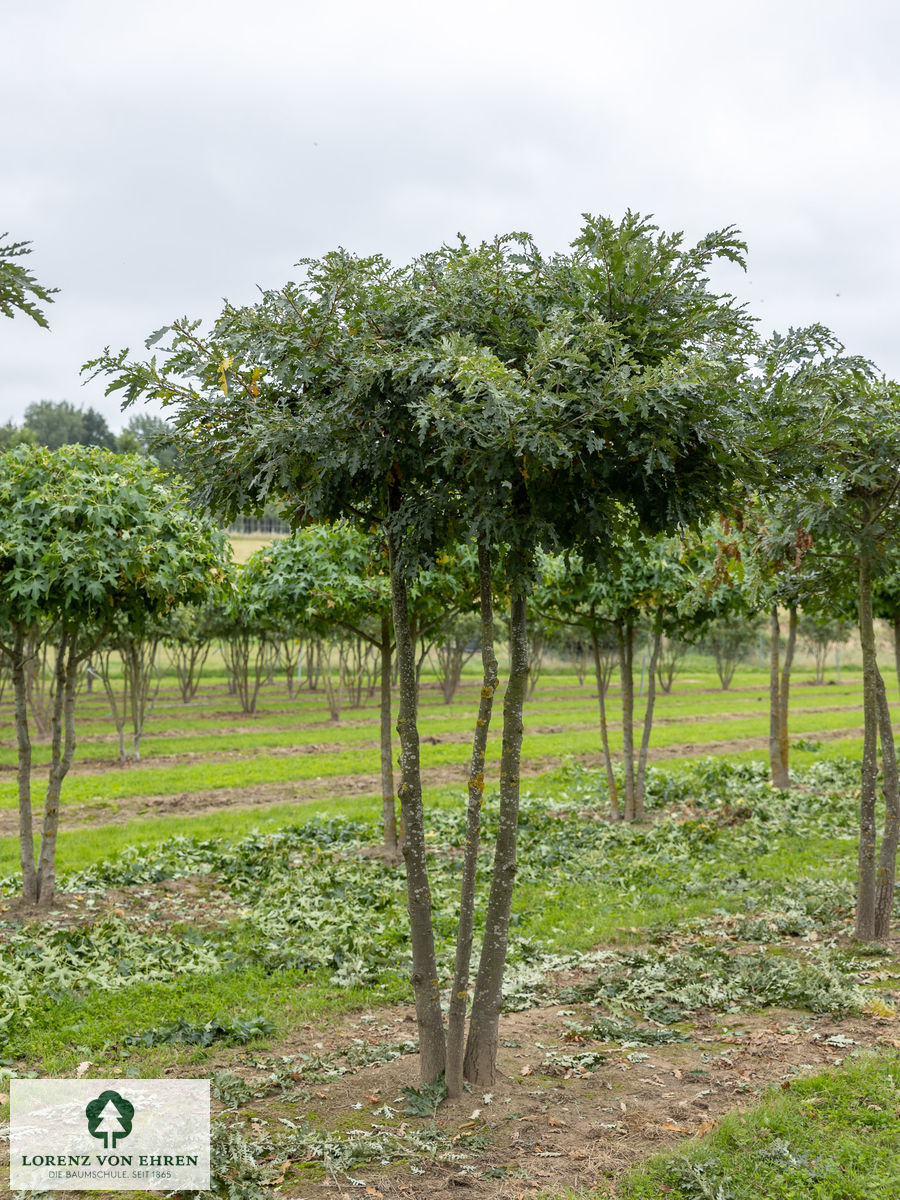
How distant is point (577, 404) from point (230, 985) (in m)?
4.99

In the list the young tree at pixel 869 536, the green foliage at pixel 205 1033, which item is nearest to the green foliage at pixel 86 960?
the green foliage at pixel 205 1033

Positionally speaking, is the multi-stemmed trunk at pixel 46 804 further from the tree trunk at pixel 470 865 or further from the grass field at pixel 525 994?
the tree trunk at pixel 470 865

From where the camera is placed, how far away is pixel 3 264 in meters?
3.06

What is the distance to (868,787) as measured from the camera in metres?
7.55

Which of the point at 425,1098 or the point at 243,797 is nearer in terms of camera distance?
the point at 425,1098

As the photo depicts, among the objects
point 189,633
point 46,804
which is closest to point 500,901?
point 46,804

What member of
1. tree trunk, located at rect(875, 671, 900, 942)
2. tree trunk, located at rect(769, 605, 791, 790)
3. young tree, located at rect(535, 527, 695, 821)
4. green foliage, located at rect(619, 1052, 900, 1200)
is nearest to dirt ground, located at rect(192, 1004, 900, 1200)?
green foliage, located at rect(619, 1052, 900, 1200)

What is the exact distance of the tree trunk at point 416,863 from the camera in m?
4.82

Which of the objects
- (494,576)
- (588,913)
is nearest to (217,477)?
(494,576)

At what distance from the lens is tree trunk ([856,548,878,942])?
7270mm

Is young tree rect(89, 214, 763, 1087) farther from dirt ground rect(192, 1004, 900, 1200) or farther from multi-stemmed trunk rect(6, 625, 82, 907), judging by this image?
multi-stemmed trunk rect(6, 625, 82, 907)

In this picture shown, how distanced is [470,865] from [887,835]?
189 inches

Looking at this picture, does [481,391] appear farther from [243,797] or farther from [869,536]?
[243,797]

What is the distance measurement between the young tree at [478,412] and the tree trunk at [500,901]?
0.01 meters
